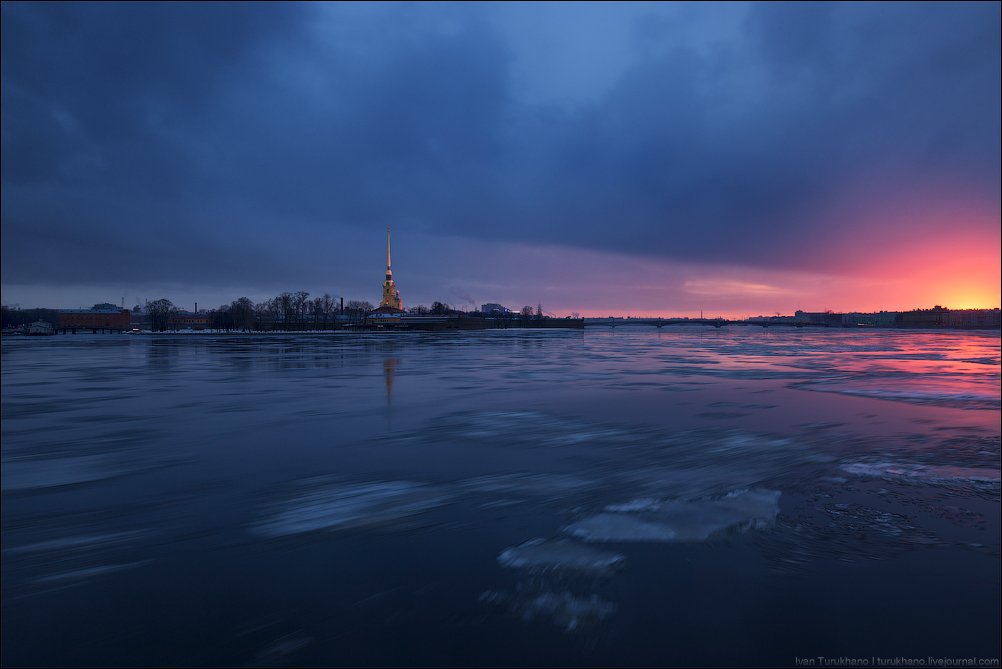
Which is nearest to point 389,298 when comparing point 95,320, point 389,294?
point 389,294

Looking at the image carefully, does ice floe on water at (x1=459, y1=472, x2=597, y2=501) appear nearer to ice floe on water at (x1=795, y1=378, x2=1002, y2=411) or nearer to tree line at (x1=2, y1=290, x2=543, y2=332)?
ice floe on water at (x1=795, y1=378, x2=1002, y2=411)

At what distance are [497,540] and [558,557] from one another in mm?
660

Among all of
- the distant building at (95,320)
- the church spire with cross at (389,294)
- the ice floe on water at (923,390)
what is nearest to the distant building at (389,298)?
the church spire with cross at (389,294)

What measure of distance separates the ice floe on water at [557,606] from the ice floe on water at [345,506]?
1894mm

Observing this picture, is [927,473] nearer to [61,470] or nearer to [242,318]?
[61,470]

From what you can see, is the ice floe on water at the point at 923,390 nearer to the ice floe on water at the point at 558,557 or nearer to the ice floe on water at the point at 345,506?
the ice floe on water at the point at 558,557

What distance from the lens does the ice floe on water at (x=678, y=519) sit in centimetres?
514

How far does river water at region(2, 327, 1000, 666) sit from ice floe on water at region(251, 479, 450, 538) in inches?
1.4

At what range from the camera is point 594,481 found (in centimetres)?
682

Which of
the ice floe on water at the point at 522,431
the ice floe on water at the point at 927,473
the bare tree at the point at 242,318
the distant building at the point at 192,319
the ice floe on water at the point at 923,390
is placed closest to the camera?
the ice floe on water at the point at 927,473

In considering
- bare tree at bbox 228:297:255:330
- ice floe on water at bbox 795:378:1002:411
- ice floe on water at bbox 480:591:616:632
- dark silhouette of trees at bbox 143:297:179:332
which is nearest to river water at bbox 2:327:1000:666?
ice floe on water at bbox 480:591:616:632

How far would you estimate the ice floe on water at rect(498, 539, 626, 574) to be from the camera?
14.8 ft

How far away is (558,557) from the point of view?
469 centimetres

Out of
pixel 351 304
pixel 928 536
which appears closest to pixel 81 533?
pixel 928 536
